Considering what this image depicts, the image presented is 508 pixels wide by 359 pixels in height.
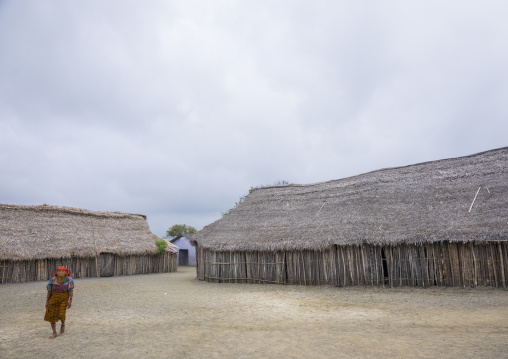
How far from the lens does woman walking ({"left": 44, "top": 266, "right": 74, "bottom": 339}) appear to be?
21.5ft

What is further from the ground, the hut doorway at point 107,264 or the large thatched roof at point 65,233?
the large thatched roof at point 65,233

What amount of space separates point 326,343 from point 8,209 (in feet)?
68.1

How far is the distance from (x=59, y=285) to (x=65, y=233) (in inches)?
601

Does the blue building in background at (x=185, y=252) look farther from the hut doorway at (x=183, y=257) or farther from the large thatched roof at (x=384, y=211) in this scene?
the large thatched roof at (x=384, y=211)

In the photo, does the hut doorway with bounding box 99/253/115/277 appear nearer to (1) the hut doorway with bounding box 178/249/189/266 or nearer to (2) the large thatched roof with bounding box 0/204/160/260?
(2) the large thatched roof with bounding box 0/204/160/260

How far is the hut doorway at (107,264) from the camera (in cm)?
2038

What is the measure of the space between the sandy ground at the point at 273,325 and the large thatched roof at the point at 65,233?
6916 millimetres

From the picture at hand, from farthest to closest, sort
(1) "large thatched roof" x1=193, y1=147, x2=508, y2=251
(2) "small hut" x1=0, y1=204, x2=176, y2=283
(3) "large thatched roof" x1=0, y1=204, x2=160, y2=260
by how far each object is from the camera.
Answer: (3) "large thatched roof" x1=0, y1=204, x2=160, y2=260 < (2) "small hut" x1=0, y1=204, x2=176, y2=283 < (1) "large thatched roof" x1=193, y1=147, x2=508, y2=251

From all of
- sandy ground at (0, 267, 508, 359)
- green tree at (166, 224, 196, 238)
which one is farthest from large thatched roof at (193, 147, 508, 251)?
green tree at (166, 224, 196, 238)

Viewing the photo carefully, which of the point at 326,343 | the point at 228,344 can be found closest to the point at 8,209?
the point at 228,344

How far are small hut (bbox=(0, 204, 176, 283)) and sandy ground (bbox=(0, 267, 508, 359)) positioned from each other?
6.65 m

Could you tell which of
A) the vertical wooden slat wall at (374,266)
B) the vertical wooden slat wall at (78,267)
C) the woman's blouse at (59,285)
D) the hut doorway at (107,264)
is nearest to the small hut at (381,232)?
the vertical wooden slat wall at (374,266)

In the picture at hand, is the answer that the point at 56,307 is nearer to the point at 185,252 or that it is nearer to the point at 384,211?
the point at 384,211

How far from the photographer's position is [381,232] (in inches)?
499
